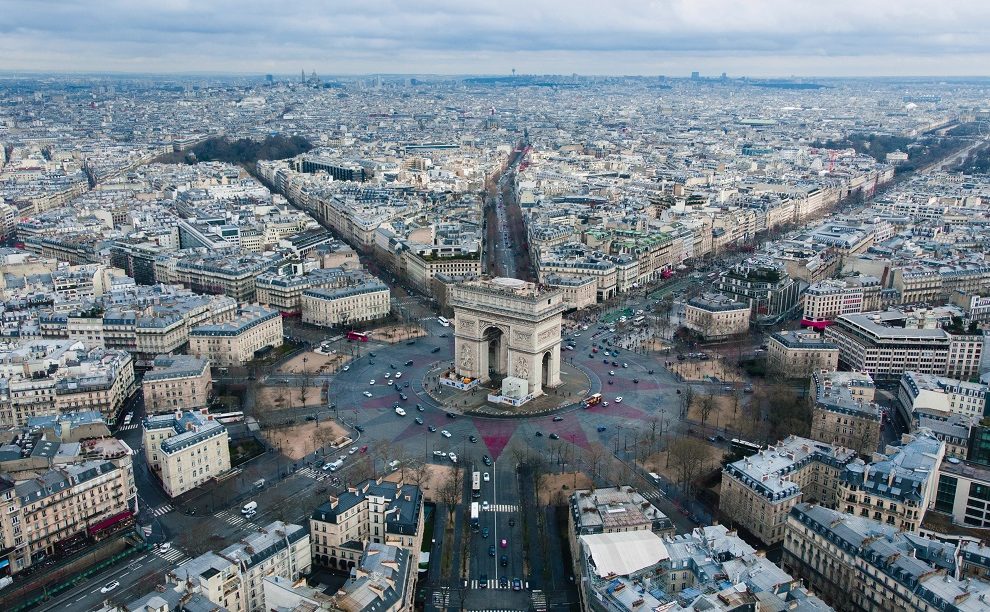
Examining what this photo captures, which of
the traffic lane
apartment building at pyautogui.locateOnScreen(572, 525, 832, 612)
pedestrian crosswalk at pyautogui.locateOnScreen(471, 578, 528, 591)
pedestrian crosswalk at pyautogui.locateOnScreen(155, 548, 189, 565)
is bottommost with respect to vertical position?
pedestrian crosswalk at pyautogui.locateOnScreen(471, 578, 528, 591)

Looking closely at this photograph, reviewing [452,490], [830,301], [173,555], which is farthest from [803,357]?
[173,555]

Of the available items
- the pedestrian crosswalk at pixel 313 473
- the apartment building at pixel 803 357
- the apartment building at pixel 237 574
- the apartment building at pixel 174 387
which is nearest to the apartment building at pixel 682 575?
the apartment building at pixel 237 574

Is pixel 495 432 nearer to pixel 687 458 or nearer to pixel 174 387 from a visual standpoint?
pixel 687 458

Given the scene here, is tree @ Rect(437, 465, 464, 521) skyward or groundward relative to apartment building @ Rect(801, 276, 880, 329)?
groundward

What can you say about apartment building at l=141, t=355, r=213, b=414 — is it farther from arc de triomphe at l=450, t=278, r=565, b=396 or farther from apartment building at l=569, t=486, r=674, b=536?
apartment building at l=569, t=486, r=674, b=536

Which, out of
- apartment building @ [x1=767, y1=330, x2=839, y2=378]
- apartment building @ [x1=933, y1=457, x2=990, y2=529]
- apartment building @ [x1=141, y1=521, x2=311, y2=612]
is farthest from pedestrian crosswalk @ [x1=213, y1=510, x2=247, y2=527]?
apartment building @ [x1=767, y1=330, x2=839, y2=378]

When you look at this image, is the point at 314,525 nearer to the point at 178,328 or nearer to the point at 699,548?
the point at 699,548

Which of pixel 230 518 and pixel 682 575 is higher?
pixel 682 575
